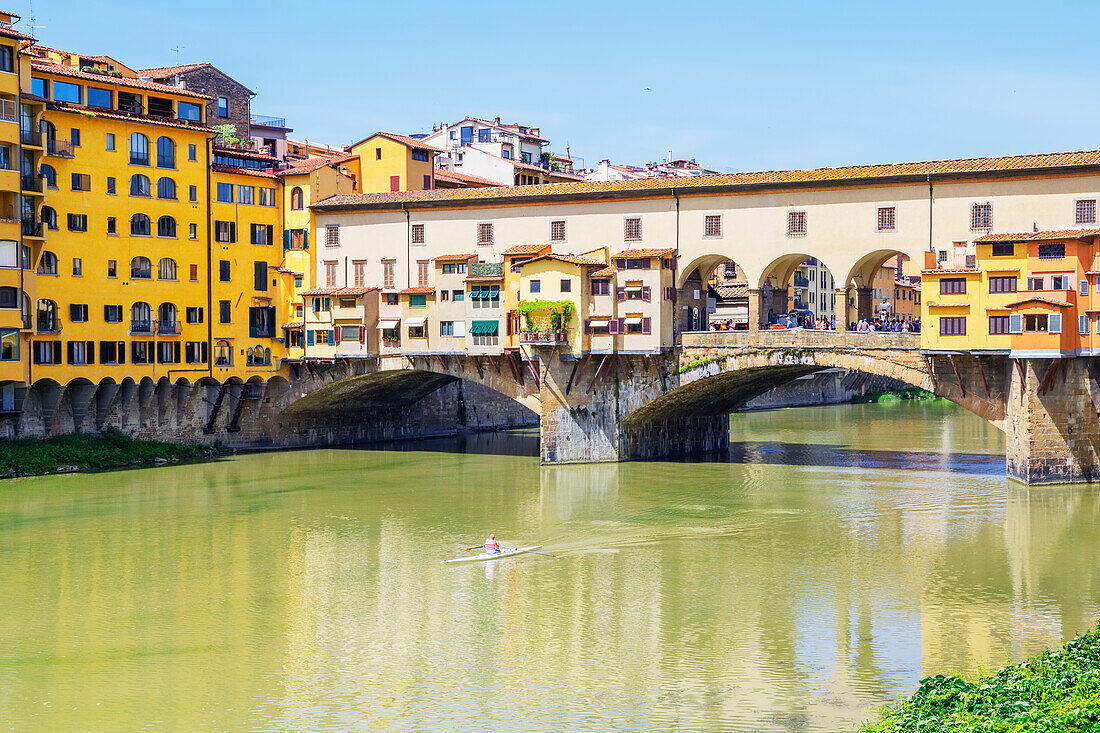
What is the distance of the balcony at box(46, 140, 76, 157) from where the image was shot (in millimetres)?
48938

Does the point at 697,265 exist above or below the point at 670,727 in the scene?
above

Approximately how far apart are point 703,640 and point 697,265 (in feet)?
87.9

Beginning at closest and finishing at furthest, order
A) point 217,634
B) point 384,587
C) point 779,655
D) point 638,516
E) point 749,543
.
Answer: point 779,655
point 217,634
point 384,587
point 749,543
point 638,516

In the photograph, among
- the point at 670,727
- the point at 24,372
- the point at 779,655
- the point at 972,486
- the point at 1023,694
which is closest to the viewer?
the point at 1023,694

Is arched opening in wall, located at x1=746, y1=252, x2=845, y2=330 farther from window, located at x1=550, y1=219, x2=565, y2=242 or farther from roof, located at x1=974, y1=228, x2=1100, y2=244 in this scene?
window, located at x1=550, y1=219, x2=565, y2=242

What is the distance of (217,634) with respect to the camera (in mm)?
26672

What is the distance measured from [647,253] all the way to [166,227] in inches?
Result: 738

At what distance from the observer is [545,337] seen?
164 ft

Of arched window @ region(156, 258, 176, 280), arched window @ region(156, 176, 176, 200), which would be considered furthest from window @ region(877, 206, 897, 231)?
arched window @ region(156, 258, 176, 280)

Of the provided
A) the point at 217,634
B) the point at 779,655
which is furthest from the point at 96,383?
the point at 779,655

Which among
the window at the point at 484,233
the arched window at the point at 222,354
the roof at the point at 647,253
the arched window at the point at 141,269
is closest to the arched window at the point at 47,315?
the arched window at the point at 141,269

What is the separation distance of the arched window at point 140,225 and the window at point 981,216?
1183 inches

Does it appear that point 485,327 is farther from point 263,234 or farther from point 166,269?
point 166,269

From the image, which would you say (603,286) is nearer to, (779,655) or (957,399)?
(957,399)
